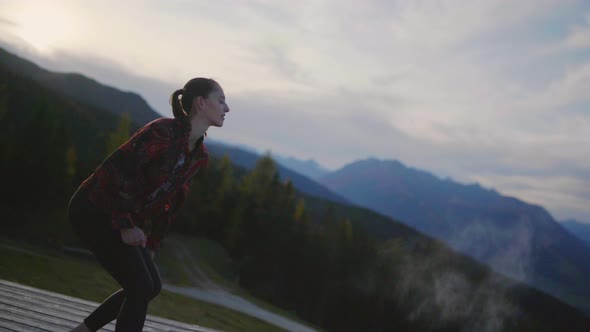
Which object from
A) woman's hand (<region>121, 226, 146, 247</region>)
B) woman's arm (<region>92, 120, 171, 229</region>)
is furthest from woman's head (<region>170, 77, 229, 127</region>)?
woman's hand (<region>121, 226, 146, 247</region>)

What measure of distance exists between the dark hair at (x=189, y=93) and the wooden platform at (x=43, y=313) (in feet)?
9.46

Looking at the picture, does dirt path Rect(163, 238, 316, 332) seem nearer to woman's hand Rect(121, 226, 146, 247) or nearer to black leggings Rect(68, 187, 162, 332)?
black leggings Rect(68, 187, 162, 332)

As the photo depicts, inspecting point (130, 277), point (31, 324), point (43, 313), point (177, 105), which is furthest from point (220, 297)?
point (177, 105)

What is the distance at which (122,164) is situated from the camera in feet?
10.8

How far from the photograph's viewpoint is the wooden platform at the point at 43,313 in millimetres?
4660

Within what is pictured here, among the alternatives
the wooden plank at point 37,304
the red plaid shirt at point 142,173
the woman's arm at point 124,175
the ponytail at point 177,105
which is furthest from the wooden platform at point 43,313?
the ponytail at point 177,105

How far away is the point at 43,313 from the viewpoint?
5.08 m

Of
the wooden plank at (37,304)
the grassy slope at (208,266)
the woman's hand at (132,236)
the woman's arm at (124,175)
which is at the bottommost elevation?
the grassy slope at (208,266)

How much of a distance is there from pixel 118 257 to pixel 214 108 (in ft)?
4.75

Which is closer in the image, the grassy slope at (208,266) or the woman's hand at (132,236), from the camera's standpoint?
the woman's hand at (132,236)

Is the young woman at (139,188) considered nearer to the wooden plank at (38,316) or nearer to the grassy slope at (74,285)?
the wooden plank at (38,316)

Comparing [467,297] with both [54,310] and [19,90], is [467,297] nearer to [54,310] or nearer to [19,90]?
[54,310]

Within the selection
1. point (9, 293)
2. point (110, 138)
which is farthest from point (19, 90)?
point (9, 293)

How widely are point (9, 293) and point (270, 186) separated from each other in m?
57.3
